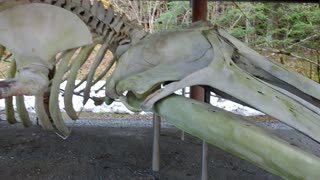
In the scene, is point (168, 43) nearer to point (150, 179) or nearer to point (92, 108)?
point (150, 179)

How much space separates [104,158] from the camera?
8.44 feet

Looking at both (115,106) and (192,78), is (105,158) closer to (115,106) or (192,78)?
(192,78)

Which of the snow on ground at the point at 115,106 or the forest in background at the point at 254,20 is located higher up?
the forest in background at the point at 254,20

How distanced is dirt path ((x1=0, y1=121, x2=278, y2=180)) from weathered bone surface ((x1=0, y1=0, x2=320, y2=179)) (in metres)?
0.63

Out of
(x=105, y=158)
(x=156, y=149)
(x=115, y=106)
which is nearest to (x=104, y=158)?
(x=105, y=158)

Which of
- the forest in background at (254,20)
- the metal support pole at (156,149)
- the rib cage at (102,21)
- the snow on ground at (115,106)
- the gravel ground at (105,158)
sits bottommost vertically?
the snow on ground at (115,106)

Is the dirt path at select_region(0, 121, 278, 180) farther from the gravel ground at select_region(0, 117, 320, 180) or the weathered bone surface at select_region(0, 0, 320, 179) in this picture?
the weathered bone surface at select_region(0, 0, 320, 179)

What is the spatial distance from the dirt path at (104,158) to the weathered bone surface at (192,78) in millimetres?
632

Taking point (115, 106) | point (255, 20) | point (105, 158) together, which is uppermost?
point (105, 158)

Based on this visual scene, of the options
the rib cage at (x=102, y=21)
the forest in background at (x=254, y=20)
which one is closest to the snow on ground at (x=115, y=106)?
the forest in background at (x=254, y=20)

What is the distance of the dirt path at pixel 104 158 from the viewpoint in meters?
2.34

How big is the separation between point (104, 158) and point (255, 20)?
18.4 ft

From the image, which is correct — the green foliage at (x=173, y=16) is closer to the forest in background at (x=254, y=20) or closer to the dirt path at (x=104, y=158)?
the forest in background at (x=254, y=20)

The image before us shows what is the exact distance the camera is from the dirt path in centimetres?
234
